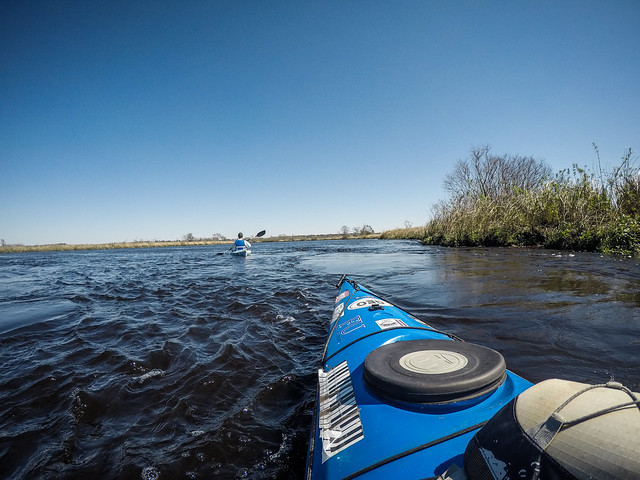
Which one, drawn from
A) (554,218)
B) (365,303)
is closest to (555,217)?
(554,218)

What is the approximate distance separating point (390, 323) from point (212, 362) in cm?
216

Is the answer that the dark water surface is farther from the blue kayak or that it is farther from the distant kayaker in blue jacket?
the distant kayaker in blue jacket

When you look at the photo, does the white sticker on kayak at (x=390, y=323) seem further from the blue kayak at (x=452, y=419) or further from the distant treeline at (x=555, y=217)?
the distant treeline at (x=555, y=217)

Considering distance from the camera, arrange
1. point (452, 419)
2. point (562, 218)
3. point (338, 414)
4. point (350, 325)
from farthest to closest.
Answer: point (562, 218)
point (350, 325)
point (338, 414)
point (452, 419)

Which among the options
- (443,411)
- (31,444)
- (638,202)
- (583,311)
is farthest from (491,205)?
(31,444)

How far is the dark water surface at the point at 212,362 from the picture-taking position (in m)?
2.02

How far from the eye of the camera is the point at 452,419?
1412mm

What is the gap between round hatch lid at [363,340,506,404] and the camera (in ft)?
4.76

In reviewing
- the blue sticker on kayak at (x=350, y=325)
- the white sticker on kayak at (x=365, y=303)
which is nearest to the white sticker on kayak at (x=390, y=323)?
the blue sticker on kayak at (x=350, y=325)

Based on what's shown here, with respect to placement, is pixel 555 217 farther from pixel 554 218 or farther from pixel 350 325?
pixel 350 325

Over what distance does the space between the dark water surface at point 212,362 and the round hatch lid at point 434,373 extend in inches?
36.3

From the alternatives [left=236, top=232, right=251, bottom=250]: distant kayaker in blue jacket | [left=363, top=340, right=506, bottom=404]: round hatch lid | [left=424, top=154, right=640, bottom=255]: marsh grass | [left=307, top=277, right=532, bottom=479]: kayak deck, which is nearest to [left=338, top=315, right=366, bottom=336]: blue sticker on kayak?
[left=307, top=277, right=532, bottom=479]: kayak deck

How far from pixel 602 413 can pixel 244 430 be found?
7.45 ft

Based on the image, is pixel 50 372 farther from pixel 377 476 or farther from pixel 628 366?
pixel 628 366
